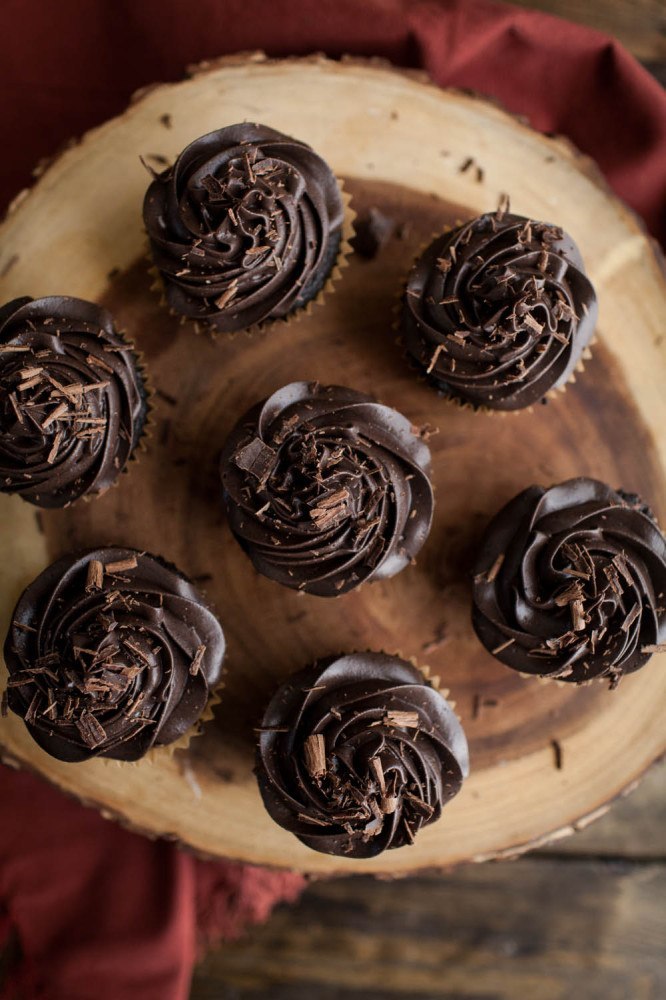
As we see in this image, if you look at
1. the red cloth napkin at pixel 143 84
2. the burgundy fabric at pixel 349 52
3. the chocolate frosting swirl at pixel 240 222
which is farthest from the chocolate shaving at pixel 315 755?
the burgundy fabric at pixel 349 52

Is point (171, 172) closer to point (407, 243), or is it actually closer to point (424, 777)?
point (407, 243)

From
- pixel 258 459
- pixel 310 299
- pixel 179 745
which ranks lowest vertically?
pixel 179 745

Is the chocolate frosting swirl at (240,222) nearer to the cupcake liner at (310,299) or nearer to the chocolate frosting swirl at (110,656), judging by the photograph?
the cupcake liner at (310,299)

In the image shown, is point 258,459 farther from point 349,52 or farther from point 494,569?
point 349,52

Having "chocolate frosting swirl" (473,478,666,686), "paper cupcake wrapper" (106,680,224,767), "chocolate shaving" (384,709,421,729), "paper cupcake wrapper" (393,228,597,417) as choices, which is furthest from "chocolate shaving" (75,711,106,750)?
"paper cupcake wrapper" (393,228,597,417)

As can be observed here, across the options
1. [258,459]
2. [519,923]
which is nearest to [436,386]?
[258,459]
